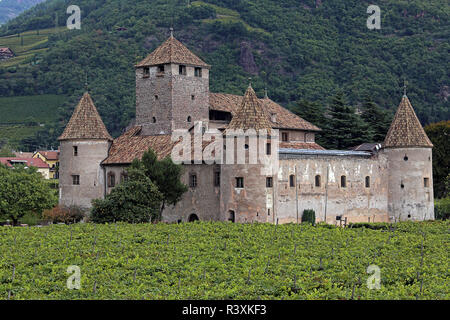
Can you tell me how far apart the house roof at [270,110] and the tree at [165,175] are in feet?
39.0

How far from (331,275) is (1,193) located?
37.6 meters

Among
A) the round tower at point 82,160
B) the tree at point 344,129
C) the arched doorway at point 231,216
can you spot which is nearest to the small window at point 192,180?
the arched doorway at point 231,216

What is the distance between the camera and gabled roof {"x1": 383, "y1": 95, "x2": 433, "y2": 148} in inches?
2495

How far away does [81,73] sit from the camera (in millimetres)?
142375

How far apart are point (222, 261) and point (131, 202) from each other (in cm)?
1975

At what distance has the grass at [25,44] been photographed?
166125 mm

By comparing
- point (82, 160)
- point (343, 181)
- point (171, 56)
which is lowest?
point (343, 181)

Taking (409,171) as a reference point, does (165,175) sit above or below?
below

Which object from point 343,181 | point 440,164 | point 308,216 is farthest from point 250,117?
point 440,164

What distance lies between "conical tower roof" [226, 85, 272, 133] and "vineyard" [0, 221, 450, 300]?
7.38 meters

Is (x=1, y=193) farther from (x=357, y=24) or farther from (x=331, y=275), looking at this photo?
(x=357, y=24)

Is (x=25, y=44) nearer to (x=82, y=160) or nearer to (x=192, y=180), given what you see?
(x=82, y=160)

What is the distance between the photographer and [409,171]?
63.5 metres

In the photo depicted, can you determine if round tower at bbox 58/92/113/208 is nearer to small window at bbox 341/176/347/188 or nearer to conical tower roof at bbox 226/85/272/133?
conical tower roof at bbox 226/85/272/133
